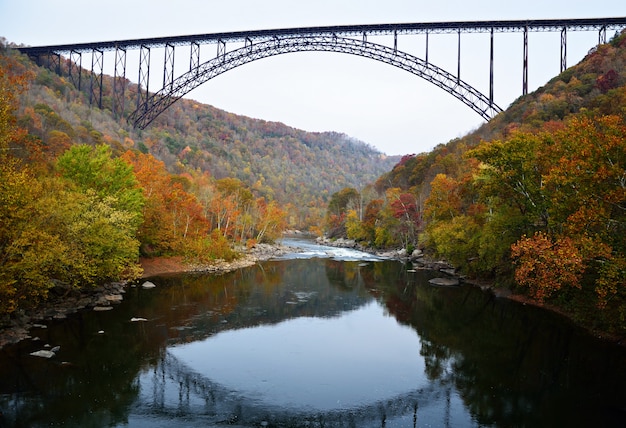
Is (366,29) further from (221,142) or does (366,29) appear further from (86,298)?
(221,142)

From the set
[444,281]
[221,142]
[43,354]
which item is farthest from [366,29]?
[221,142]

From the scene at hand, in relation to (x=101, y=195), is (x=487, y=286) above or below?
below

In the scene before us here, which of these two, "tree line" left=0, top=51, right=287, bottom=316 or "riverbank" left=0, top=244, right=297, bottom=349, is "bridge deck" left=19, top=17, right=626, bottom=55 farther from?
"riverbank" left=0, top=244, right=297, bottom=349

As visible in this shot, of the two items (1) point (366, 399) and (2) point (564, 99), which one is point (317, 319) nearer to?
(1) point (366, 399)

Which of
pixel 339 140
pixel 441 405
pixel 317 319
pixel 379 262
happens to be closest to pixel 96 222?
pixel 317 319

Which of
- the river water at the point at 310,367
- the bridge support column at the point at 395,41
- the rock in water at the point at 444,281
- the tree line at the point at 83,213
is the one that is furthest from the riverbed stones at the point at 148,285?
the bridge support column at the point at 395,41

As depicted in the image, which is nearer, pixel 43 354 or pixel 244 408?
pixel 244 408
